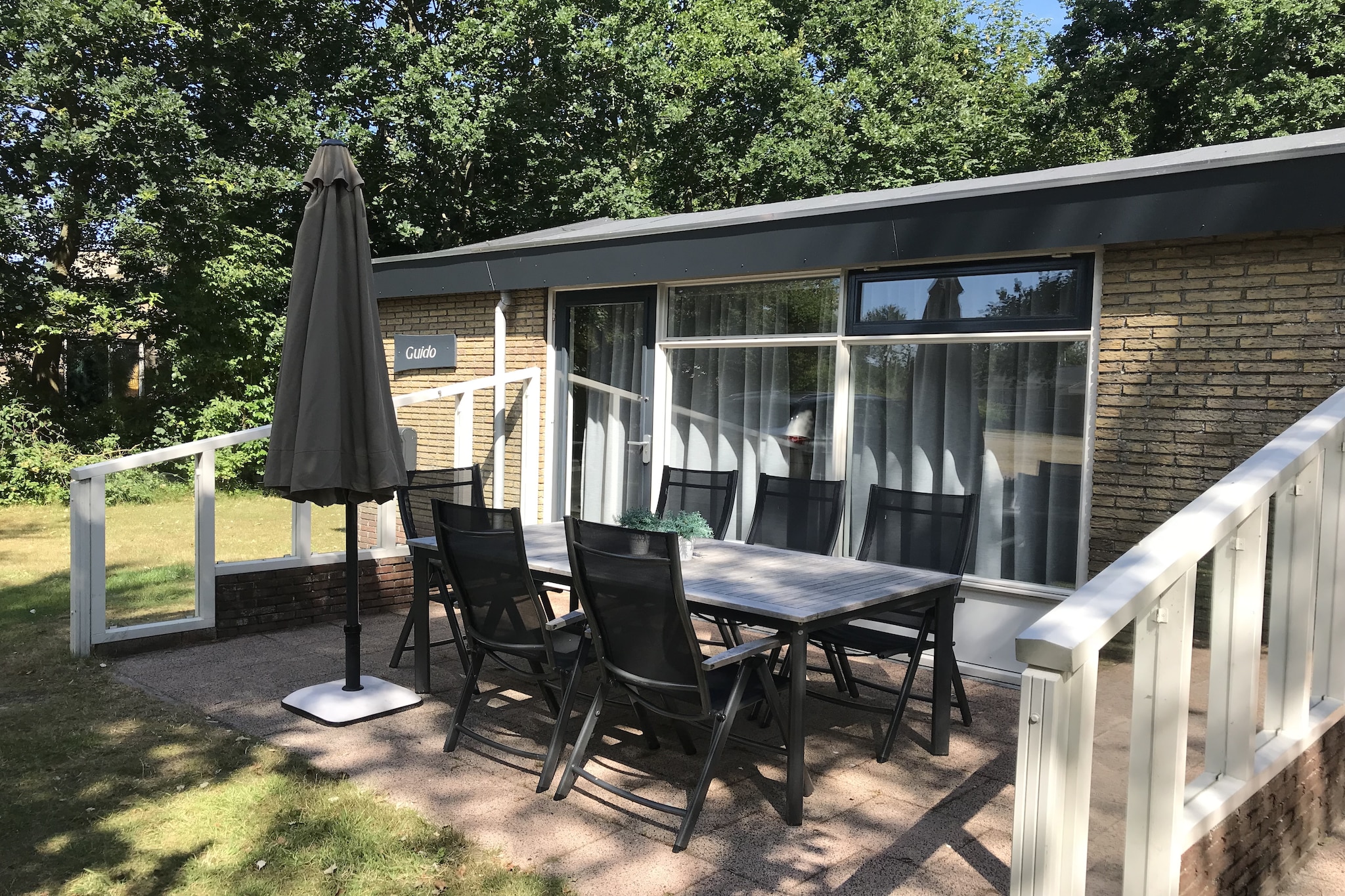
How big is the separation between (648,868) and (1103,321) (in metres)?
3.84

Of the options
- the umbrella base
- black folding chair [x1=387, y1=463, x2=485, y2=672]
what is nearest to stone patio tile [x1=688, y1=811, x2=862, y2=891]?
the umbrella base

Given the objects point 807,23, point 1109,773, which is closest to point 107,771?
point 1109,773

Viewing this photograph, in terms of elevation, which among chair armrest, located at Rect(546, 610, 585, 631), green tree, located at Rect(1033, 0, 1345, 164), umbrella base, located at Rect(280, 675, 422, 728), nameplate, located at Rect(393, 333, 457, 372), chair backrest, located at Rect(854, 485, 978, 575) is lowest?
umbrella base, located at Rect(280, 675, 422, 728)

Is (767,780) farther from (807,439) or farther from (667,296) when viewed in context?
(667,296)

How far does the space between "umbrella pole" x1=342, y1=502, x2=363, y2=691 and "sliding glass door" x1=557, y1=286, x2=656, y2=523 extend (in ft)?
10.1

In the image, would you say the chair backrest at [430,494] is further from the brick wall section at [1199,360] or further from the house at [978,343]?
the brick wall section at [1199,360]

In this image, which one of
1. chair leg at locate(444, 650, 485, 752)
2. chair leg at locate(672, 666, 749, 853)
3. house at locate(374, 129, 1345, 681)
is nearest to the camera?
chair leg at locate(672, 666, 749, 853)

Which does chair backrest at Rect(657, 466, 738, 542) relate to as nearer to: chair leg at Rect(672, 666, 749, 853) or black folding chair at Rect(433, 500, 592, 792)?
black folding chair at Rect(433, 500, 592, 792)

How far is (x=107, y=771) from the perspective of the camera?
404 centimetres

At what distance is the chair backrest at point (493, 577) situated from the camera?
4012 mm

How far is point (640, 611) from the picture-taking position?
3.55 metres

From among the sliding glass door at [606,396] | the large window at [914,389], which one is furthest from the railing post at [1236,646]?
the sliding glass door at [606,396]

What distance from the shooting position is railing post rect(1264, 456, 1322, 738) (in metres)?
2.99

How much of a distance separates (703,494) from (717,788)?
8.83 ft
